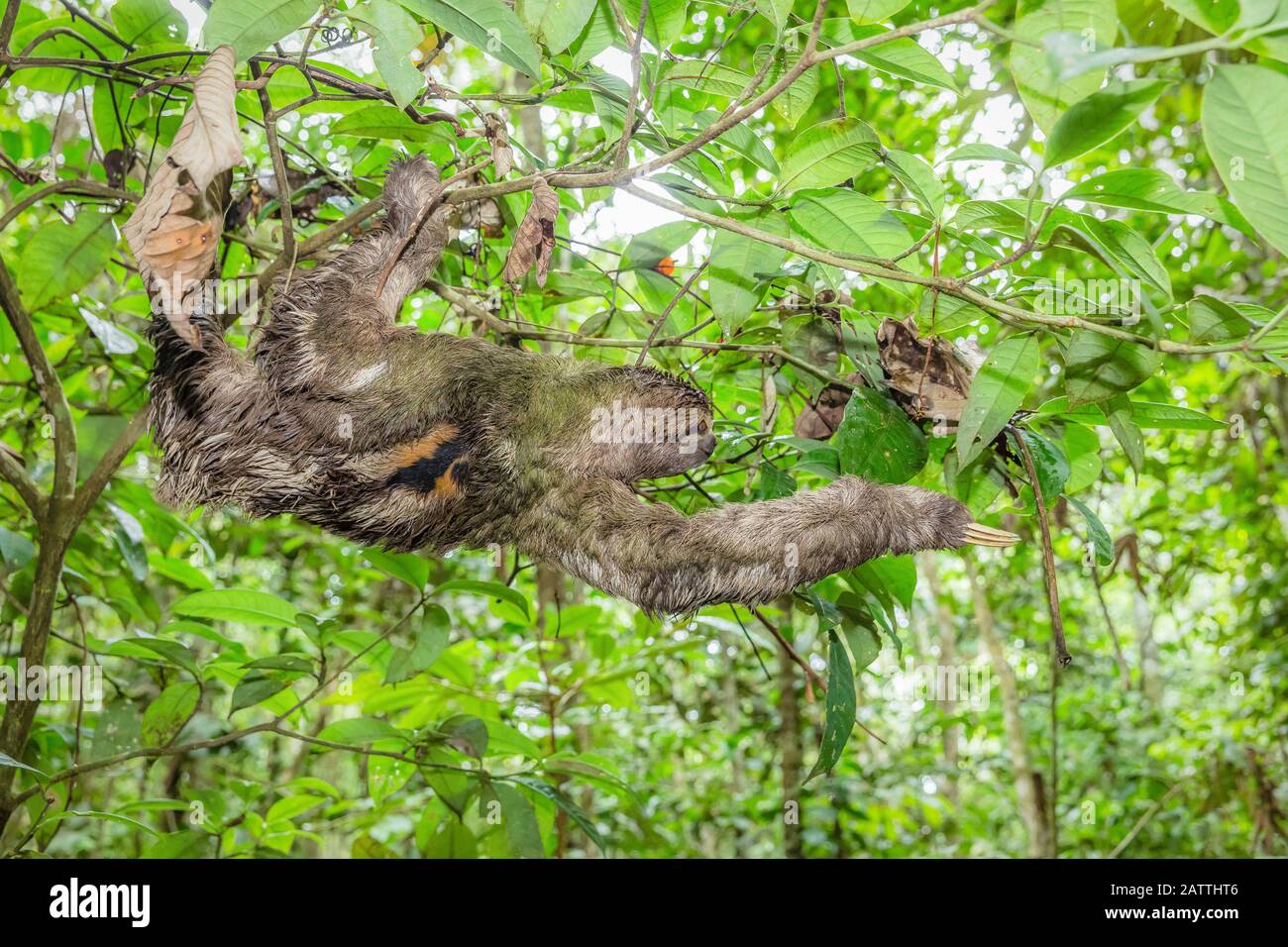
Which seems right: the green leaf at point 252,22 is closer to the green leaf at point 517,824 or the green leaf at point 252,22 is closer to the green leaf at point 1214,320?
the green leaf at point 1214,320

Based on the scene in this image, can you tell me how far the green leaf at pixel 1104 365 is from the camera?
1794 mm

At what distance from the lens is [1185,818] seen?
8.40 m

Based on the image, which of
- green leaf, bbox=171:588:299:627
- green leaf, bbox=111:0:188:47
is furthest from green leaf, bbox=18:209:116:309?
green leaf, bbox=171:588:299:627

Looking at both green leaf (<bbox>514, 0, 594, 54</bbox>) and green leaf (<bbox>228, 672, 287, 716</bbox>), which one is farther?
green leaf (<bbox>228, 672, 287, 716</bbox>)

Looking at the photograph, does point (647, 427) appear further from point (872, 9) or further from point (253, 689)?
point (253, 689)

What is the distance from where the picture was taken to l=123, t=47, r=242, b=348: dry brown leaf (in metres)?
1.59

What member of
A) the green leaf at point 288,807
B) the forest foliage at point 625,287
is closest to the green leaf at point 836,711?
the forest foliage at point 625,287

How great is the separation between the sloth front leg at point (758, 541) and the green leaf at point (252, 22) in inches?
43.0

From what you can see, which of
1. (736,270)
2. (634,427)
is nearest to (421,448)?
(634,427)

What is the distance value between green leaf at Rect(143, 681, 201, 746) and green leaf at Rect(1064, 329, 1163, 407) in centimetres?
267

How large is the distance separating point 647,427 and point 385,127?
887 millimetres

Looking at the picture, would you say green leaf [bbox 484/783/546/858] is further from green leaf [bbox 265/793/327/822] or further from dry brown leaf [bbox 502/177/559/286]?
dry brown leaf [bbox 502/177/559/286]

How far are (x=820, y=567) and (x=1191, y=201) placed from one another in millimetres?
921
